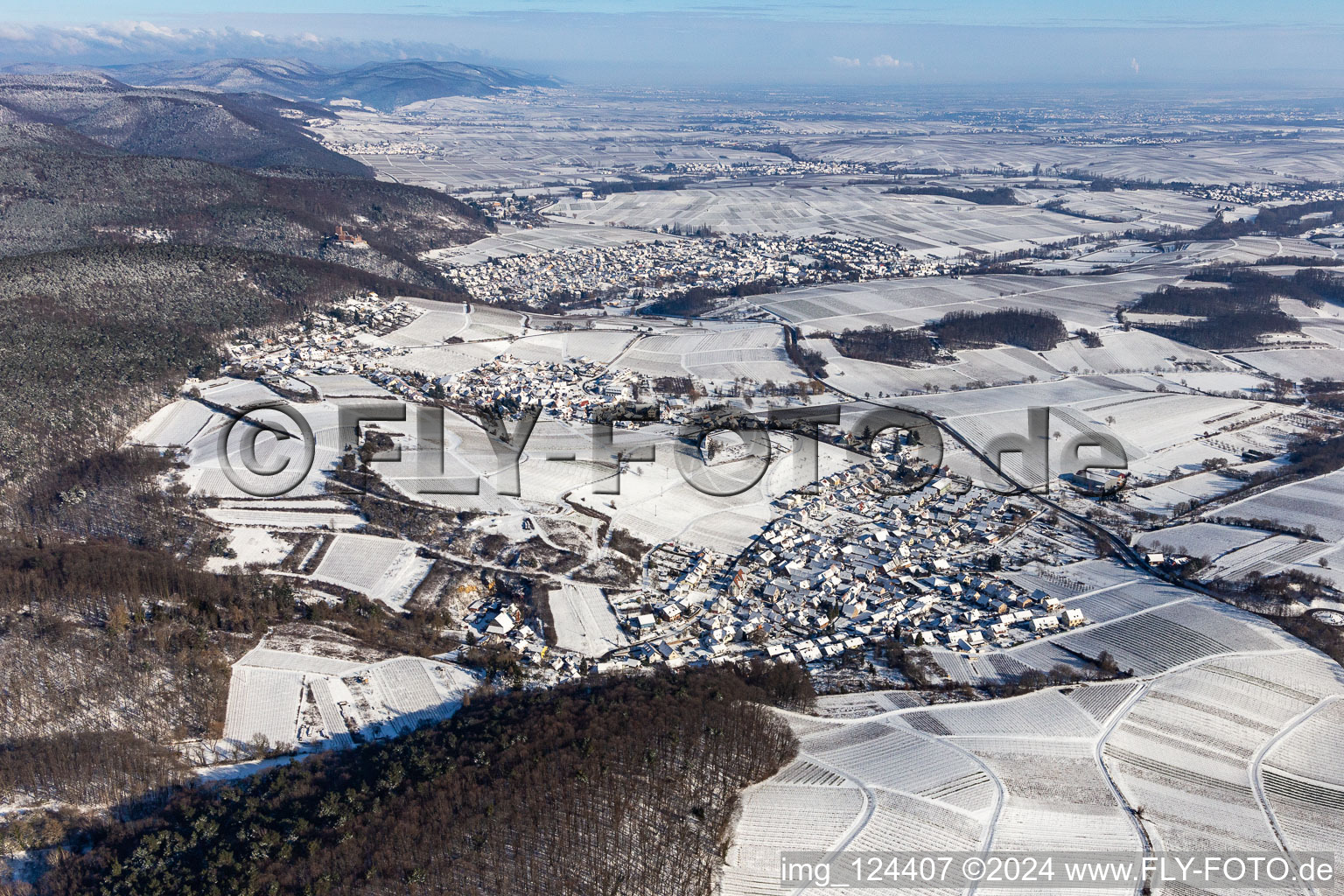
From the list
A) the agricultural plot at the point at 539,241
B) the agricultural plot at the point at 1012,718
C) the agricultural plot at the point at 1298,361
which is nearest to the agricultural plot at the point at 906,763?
the agricultural plot at the point at 1012,718

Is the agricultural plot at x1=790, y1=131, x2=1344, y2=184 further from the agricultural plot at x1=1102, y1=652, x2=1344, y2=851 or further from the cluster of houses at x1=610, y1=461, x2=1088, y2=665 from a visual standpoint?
the agricultural plot at x1=1102, y1=652, x2=1344, y2=851

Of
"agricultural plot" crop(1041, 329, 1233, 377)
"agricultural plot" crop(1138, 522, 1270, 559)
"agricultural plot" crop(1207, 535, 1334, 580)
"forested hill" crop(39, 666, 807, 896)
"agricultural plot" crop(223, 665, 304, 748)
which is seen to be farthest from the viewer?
"agricultural plot" crop(1041, 329, 1233, 377)

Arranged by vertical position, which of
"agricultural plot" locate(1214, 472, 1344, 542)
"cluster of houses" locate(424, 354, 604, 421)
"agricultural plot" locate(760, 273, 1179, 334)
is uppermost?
"agricultural plot" locate(760, 273, 1179, 334)

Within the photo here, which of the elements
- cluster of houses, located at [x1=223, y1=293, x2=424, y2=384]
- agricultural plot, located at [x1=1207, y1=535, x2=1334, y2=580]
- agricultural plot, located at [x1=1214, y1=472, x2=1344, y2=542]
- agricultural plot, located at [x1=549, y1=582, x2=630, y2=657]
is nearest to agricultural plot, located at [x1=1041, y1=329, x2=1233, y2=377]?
agricultural plot, located at [x1=1214, y1=472, x2=1344, y2=542]

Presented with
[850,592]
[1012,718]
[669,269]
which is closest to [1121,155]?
[669,269]

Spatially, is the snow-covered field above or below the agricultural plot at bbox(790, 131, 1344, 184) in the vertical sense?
below

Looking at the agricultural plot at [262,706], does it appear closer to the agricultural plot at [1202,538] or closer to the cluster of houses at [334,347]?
the cluster of houses at [334,347]
